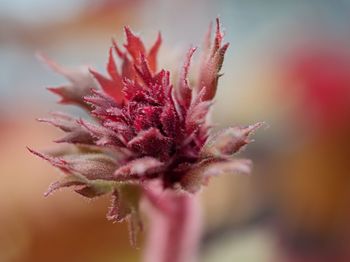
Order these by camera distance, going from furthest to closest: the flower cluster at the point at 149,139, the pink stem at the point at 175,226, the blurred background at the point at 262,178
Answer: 1. the blurred background at the point at 262,178
2. the pink stem at the point at 175,226
3. the flower cluster at the point at 149,139

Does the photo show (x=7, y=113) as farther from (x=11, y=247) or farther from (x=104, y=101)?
(x=104, y=101)

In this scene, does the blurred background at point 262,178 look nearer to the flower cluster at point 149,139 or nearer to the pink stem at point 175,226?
the pink stem at point 175,226

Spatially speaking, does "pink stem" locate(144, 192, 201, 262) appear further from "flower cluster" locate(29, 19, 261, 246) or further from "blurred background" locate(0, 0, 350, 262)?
"blurred background" locate(0, 0, 350, 262)

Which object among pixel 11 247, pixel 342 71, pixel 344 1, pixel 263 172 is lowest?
pixel 11 247

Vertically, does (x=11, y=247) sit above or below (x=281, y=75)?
below

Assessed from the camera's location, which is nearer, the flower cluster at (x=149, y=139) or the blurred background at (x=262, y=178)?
the flower cluster at (x=149, y=139)

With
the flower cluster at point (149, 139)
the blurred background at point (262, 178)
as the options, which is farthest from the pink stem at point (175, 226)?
the blurred background at point (262, 178)

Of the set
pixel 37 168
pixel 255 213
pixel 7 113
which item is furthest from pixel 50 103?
pixel 255 213

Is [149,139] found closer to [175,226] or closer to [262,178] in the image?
[175,226]
